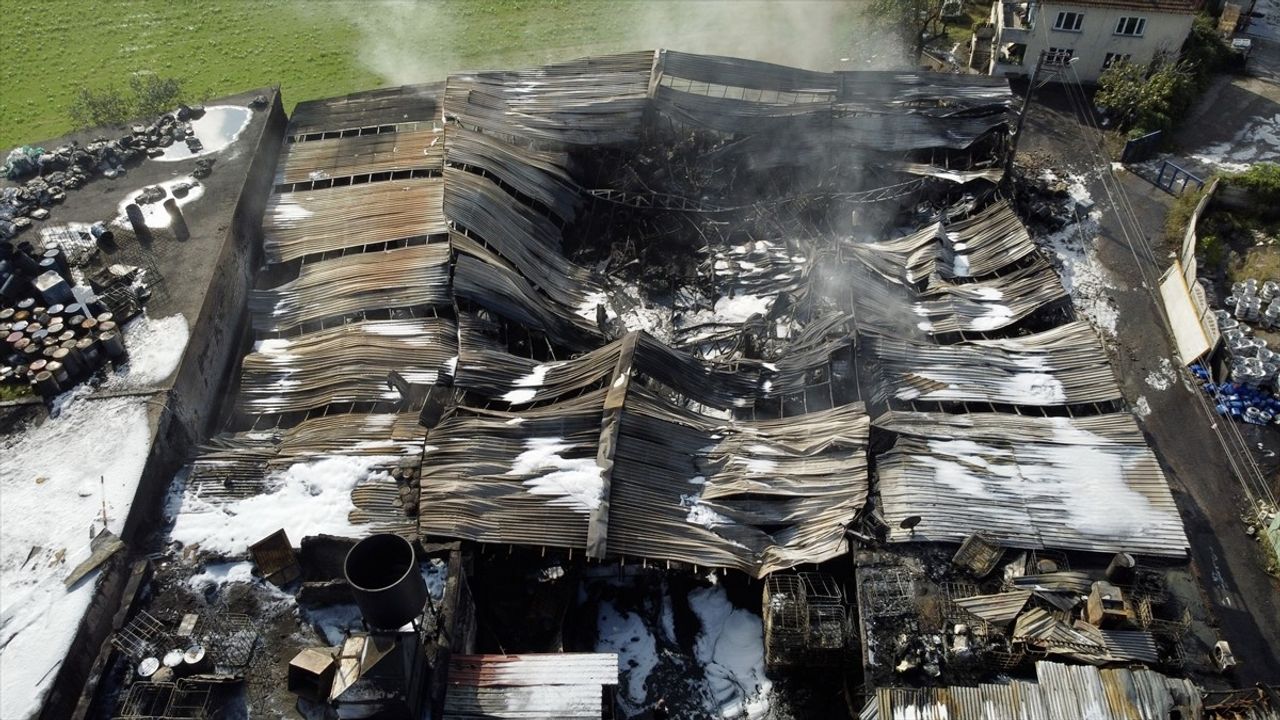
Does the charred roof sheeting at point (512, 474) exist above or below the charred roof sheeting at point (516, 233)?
below

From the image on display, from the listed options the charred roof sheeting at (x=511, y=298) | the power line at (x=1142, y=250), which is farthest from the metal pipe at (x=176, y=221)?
the power line at (x=1142, y=250)

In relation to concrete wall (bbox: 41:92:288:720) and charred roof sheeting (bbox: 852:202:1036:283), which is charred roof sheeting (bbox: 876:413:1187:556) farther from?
concrete wall (bbox: 41:92:288:720)

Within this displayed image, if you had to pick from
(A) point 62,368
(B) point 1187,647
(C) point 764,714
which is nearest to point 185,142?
(A) point 62,368

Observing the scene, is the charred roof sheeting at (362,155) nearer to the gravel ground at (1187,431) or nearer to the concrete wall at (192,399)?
the concrete wall at (192,399)

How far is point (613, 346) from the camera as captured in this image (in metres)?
30.7

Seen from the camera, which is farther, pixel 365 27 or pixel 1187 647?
pixel 365 27

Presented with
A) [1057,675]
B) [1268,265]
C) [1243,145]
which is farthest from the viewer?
[1243,145]

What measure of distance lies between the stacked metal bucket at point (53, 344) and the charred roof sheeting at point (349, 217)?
302 inches

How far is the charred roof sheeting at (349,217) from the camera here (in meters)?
37.1

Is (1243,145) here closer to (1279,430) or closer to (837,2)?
(1279,430)

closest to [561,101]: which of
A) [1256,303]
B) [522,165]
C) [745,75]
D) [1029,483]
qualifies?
[522,165]

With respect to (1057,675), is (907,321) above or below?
above

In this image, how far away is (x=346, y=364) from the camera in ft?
106

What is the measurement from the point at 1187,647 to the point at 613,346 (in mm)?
19584
